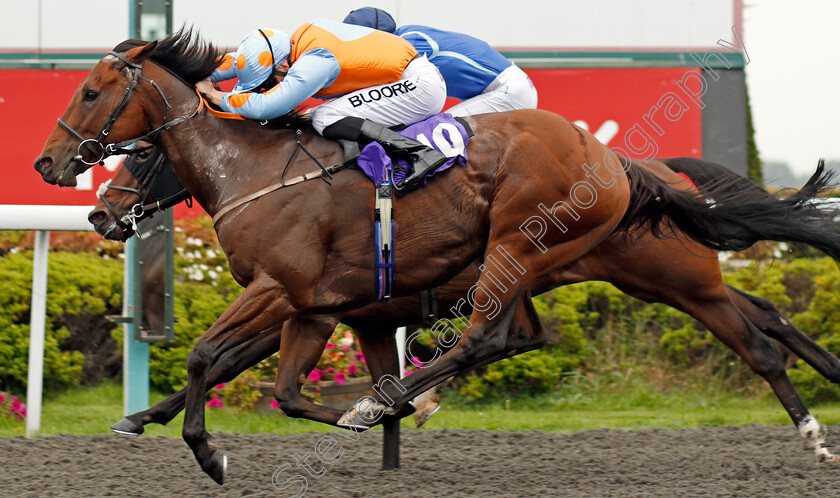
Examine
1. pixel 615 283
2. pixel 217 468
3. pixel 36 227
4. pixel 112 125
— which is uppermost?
pixel 112 125

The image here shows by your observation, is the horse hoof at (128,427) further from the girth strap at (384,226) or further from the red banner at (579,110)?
the red banner at (579,110)

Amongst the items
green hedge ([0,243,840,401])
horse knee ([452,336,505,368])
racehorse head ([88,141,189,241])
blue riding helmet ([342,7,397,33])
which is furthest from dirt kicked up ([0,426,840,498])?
blue riding helmet ([342,7,397,33])

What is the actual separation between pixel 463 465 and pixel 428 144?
1541 millimetres

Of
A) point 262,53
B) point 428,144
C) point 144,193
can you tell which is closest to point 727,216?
point 428,144

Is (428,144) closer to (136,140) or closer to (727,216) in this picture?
(136,140)

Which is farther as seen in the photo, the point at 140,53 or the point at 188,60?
the point at 188,60

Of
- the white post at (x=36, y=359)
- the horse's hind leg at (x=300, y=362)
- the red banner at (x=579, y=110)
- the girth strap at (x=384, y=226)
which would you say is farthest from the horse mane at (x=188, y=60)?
the red banner at (x=579, y=110)

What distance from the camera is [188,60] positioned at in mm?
3900

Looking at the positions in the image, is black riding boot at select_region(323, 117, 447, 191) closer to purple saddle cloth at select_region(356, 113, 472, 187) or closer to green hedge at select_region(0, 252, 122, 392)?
purple saddle cloth at select_region(356, 113, 472, 187)

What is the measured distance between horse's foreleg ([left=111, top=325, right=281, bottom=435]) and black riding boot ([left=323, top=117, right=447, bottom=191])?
99 centimetres

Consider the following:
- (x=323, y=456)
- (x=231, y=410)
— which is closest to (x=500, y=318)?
(x=323, y=456)

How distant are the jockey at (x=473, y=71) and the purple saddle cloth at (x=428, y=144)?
481 millimetres

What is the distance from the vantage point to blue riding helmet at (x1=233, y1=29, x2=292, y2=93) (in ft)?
12.3

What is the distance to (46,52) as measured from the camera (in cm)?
725
